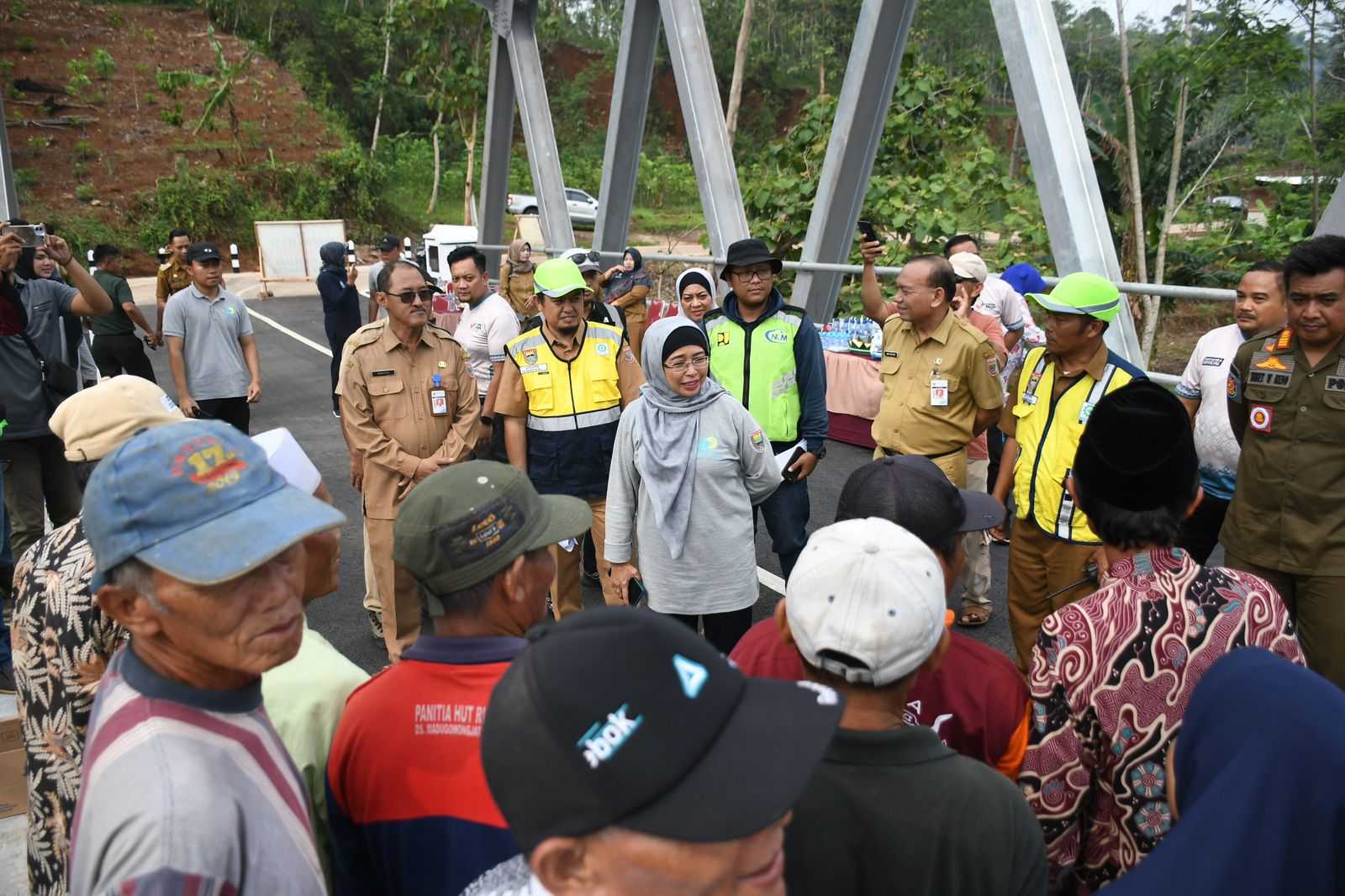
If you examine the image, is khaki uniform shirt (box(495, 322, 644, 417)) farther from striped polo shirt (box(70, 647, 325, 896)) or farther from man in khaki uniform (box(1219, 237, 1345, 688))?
striped polo shirt (box(70, 647, 325, 896))

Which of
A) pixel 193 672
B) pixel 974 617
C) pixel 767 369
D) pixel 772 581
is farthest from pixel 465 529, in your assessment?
pixel 772 581

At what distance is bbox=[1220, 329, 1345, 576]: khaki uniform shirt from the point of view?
126 inches

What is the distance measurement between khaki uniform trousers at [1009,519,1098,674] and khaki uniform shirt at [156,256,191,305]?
27.5 ft

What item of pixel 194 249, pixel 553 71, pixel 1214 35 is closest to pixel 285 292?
pixel 194 249

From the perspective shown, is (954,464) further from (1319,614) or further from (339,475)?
(339,475)

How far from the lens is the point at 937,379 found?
14.8 ft

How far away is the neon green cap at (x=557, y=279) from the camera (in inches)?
176

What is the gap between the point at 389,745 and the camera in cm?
172

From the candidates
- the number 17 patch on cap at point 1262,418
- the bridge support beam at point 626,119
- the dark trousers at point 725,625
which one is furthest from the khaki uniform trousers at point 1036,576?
the bridge support beam at point 626,119

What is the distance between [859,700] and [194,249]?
21.4 ft

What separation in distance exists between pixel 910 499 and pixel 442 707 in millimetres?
1185

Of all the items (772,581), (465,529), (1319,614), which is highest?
(465,529)

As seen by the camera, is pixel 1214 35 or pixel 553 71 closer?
pixel 1214 35

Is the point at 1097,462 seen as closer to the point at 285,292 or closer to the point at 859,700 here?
the point at 859,700
